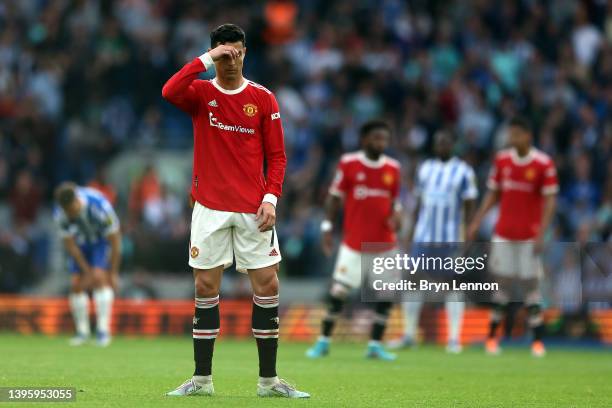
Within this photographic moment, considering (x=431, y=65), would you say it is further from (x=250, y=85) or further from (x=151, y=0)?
(x=250, y=85)

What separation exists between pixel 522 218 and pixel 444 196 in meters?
1.26

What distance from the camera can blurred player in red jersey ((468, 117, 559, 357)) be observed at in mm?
16766

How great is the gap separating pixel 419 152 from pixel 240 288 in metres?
4.19

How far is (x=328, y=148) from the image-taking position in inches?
930

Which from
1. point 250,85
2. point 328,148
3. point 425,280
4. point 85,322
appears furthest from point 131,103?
point 250,85

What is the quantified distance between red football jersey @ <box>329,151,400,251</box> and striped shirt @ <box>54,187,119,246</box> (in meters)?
3.50

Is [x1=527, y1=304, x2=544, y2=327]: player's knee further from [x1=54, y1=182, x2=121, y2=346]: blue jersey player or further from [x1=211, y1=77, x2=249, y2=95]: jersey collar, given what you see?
[x1=211, y1=77, x2=249, y2=95]: jersey collar

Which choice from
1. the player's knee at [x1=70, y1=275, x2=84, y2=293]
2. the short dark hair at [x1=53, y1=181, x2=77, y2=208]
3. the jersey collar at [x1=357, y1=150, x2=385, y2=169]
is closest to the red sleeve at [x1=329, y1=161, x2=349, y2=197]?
the jersey collar at [x1=357, y1=150, x2=385, y2=169]

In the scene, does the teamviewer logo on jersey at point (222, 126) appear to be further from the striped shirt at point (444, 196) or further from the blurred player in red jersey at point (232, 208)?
the striped shirt at point (444, 196)

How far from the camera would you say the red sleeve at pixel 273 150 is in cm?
969

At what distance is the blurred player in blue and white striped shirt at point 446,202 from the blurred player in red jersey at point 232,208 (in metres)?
8.03

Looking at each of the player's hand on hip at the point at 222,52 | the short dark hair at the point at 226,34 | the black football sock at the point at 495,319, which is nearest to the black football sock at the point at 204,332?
the player's hand on hip at the point at 222,52

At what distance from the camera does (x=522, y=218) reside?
1698cm

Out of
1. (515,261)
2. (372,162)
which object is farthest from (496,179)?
(372,162)
